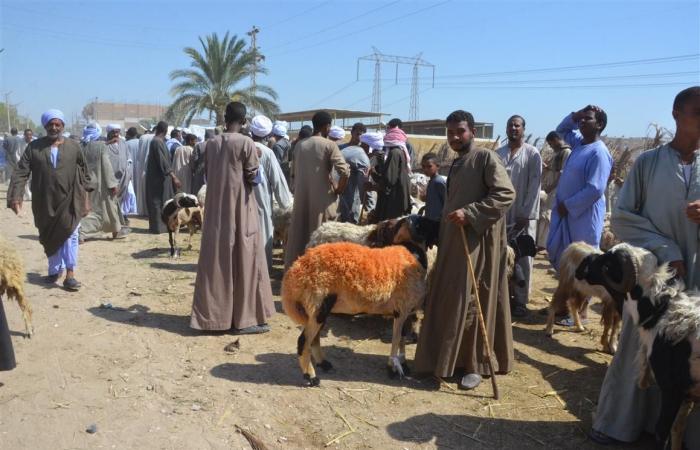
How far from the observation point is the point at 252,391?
428 centimetres

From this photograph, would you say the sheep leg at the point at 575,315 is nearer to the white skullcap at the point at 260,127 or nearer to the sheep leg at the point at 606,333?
the sheep leg at the point at 606,333

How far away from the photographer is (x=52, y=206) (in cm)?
651

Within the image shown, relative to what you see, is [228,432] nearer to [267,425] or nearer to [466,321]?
[267,425]

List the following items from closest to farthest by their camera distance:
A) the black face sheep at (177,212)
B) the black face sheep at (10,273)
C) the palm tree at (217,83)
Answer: the black face sheep at (10,273) < the black face sheep at (177,212) < the palm tree at (217,83)

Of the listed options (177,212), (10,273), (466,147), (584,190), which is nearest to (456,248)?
(466,147)

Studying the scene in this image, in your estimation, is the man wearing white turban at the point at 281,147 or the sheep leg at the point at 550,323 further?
the man wearing white turban at the point at 281,147

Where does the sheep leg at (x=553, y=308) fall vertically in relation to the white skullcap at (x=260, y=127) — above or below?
below

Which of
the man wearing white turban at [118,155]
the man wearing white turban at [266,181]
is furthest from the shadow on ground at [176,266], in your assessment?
the man wearing white turban at [118,155]

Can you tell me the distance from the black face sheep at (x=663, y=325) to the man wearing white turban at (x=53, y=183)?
20.0 feet

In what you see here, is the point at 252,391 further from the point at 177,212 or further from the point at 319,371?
the point at 177,212

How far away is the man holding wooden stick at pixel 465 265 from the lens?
13.5 ft

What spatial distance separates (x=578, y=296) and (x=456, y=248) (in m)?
2.47

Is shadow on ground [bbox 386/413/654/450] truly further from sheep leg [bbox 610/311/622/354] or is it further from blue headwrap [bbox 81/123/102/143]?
blue headwrap [bbox 81/123/102/143]

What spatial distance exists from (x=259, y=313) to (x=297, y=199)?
63.0 inches
